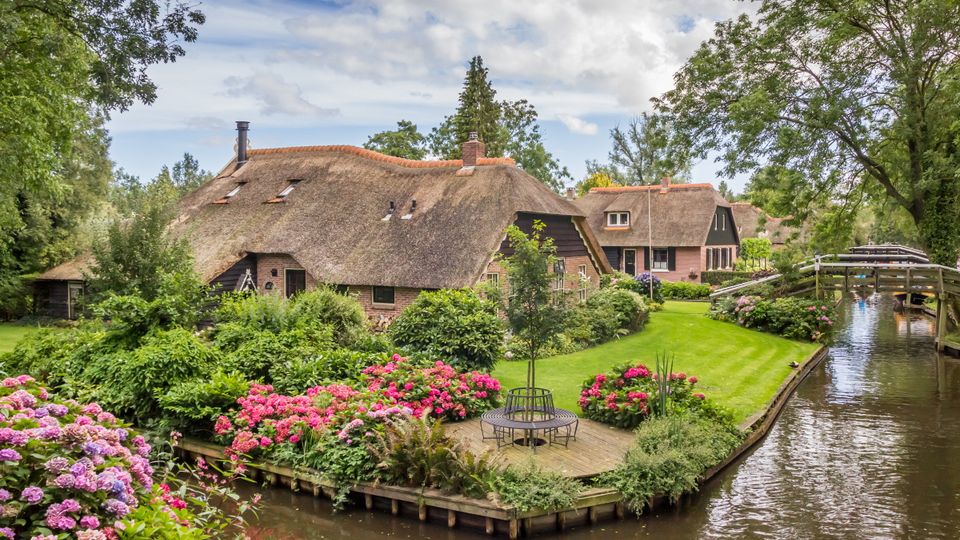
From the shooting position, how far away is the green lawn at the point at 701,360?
54.3 ft

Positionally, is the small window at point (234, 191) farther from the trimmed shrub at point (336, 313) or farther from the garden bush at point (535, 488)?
the garden bush at point (535, 488)

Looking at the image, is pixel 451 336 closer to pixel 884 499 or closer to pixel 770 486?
pixel 770 486

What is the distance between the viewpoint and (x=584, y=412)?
13.9 metres

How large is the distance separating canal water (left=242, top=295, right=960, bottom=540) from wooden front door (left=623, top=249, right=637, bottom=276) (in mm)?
25890

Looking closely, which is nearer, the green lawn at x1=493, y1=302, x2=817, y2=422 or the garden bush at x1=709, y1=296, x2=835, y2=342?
the green lawn at x1=493, y1=302, x2=817, y2=422

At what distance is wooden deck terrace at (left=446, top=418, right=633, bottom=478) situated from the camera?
10.8 meters

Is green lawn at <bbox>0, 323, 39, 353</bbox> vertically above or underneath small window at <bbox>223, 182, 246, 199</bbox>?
underneath

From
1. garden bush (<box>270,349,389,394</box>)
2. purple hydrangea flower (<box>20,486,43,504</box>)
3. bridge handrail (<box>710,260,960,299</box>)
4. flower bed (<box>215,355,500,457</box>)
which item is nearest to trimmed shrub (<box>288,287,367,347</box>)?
garden bush (<box>270,349,389,394</box>)

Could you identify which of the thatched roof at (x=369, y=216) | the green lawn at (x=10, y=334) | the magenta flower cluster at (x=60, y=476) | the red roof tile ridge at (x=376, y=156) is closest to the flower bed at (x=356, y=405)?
the magenta flower cluster at (x=60, y=476)

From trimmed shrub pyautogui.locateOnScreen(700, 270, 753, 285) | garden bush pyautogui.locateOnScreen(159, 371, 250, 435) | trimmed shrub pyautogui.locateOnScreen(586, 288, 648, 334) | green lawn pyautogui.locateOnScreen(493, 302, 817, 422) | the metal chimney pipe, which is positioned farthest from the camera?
trimmed shrub pyautogui.locateOnScreen(700, 270, 753, 285)

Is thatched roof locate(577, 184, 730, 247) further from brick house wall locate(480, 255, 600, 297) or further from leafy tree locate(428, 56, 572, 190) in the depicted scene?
brick house wall locate(480, 255, 600, 297)

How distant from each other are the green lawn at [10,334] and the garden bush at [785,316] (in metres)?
24.0

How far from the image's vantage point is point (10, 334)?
25078mm

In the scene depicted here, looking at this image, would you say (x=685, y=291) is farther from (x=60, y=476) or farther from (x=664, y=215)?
(x=60, y=476)
